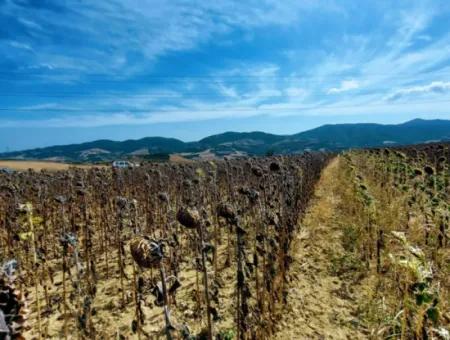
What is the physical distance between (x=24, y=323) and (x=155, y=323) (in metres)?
4.88

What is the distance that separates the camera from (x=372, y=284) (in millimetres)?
5984

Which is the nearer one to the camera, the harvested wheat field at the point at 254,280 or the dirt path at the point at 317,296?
the harvested wheat field at the point at 254,280

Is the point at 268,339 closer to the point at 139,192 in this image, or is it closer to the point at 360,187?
the point at 360,187

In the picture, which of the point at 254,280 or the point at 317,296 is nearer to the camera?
the point at 317,296

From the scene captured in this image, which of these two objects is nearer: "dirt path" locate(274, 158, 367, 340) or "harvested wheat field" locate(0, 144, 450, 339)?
"harvested wheat field" locate(0, 144, 450, 339)

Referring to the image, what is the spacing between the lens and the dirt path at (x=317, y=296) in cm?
478

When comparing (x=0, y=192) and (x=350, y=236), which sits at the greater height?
(x=0, y=192)

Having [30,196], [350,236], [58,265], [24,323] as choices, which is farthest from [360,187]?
[30,196]

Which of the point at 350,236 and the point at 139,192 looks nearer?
the point at 350,236

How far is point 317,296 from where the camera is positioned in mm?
5777

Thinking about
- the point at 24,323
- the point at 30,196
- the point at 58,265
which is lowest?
the point at 58,265

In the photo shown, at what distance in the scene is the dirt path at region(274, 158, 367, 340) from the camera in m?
4.78

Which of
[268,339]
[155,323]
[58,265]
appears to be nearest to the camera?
[268,339]

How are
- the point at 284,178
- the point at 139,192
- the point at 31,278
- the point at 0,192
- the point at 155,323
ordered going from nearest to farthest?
the point at 155,323, the point at 31,278, the point at 284,178, the point at 0,192, the point at 139,192
